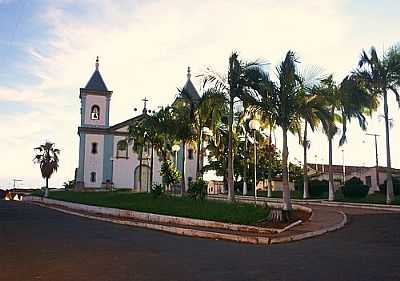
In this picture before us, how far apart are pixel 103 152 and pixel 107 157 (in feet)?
2.62

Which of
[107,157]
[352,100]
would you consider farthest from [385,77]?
[107,157]

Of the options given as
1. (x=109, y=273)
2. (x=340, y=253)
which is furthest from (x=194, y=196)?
(x=109, y=273)

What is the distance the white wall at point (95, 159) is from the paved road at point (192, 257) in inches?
1785

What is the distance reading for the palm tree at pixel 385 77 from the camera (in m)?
25.2

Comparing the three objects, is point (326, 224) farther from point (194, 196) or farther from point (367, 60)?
point (367, 60)

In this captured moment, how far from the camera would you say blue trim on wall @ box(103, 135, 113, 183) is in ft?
201

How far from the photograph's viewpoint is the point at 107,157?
202 feet

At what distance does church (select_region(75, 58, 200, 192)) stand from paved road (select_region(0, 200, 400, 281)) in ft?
148

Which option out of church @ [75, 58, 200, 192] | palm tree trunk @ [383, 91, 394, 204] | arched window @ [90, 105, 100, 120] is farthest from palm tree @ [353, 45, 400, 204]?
arched window @ [90, 105, 100, 120]

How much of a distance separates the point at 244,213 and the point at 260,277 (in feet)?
31.4

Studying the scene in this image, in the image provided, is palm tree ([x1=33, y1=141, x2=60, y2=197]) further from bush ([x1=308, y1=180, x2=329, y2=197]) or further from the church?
bush ([x1=308, y1=180, x2=329, y2=197])

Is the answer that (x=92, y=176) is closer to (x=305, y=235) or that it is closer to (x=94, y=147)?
(x=94, y=147)

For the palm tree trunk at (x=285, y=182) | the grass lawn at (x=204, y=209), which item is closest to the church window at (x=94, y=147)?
the grass lawn at (x=204, y=209)

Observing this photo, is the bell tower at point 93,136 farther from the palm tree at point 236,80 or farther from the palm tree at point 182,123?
A: the palm tree at point 236,80
